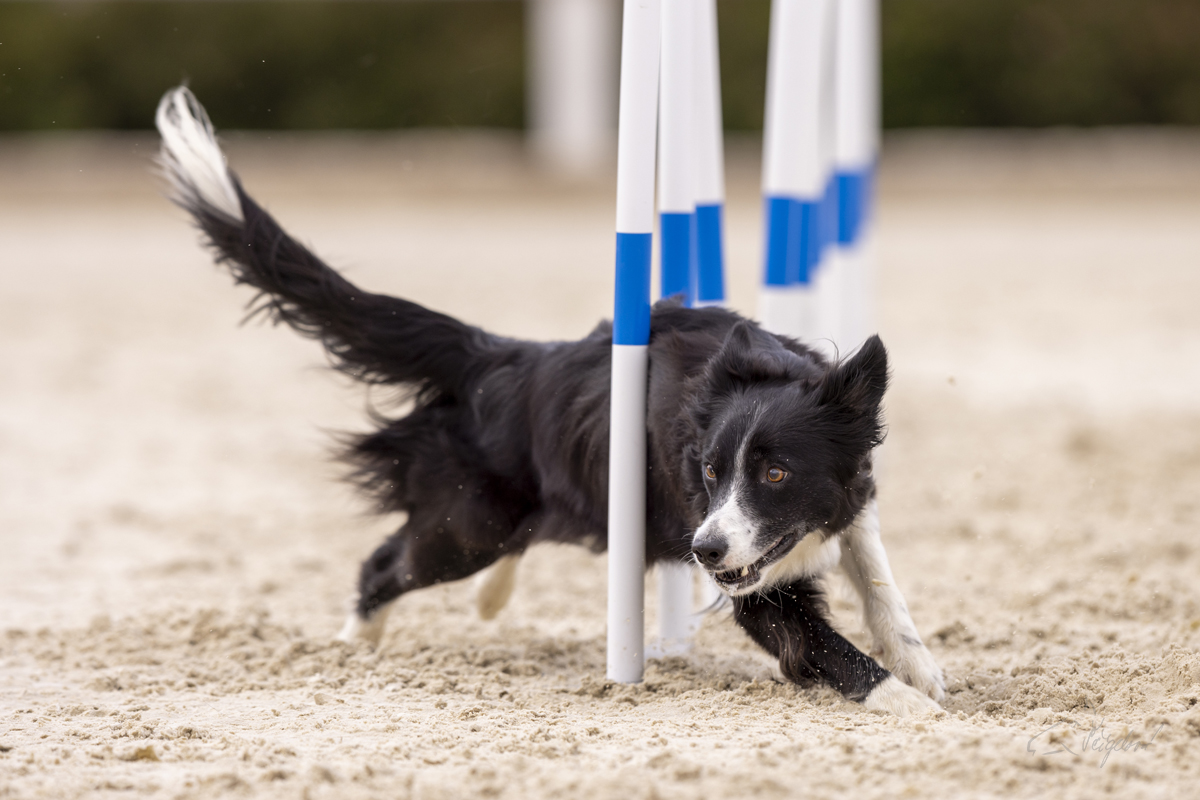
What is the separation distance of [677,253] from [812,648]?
1.36 metres

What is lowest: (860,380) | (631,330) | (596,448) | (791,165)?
(596,448)

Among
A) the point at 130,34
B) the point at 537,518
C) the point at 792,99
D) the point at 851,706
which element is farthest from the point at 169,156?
the point at 130,34

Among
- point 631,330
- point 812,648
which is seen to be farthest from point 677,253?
point 812,648

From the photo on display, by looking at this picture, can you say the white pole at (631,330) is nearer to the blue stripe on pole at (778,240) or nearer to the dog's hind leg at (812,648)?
the dog's hind leg at (812,648)

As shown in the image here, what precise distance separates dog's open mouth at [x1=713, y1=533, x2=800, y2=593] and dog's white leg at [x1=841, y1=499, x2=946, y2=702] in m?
0.36

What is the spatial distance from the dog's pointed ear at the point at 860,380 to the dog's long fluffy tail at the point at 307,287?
1315 millimetres

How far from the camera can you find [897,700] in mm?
3449

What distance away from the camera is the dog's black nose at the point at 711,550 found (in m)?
3.28

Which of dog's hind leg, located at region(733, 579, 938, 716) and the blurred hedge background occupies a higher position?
the blurred hedge background

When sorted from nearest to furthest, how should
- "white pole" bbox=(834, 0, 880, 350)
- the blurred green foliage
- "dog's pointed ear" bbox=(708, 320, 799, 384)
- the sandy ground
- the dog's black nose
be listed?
the sandy ground, the dog's black nose, "dog's pointed ear" bbox=(708, 320, 799, 384), "white pole" bbox=(834, 0, 880, 350), the blurred green foliage

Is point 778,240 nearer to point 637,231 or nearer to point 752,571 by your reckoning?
point 637,231

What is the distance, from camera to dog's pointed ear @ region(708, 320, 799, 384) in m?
3.52

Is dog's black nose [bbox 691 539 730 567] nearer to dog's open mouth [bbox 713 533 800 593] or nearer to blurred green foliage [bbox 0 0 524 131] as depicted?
dog's open mouth [bbox 713 533 800 593]

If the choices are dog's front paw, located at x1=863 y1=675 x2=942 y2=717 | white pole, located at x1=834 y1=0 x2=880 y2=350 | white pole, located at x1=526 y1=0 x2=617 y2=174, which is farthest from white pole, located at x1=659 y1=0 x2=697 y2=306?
white pole, located at x1=526 y1=0 x2=617 y2=174
